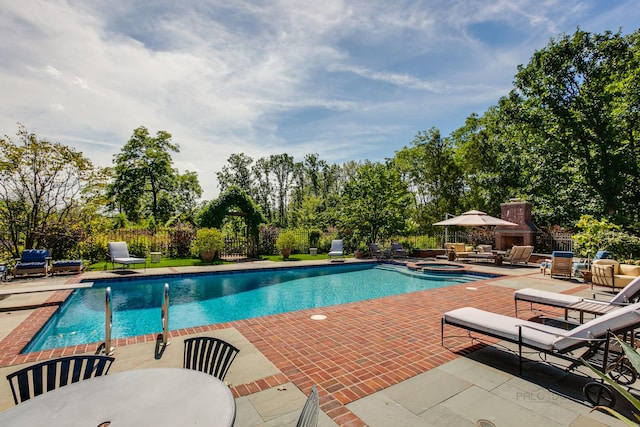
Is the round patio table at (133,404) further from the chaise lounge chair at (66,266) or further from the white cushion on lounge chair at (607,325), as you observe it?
the chaise lounge chair at (66,266)

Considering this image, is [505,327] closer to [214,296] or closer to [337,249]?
[214,296]

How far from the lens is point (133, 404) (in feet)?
5.77

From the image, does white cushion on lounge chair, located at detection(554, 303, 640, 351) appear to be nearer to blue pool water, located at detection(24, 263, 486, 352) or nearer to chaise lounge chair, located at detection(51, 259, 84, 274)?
blue pool water, located at detection(24, 263, 486, 352)

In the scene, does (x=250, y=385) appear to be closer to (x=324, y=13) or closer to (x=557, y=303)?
(x=557, y=303)

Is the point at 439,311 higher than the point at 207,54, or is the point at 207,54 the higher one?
the point at 207,54

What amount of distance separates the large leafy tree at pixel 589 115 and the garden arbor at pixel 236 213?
17.0m

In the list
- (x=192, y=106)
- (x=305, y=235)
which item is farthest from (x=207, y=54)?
(x=305, y=235)

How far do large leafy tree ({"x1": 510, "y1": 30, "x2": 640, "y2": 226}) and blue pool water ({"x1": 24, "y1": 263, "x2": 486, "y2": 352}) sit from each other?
1102cm

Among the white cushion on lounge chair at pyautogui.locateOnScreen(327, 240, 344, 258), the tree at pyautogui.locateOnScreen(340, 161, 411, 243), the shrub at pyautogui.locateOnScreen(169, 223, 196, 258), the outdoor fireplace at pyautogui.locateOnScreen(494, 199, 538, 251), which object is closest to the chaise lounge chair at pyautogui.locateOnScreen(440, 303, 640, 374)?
the white cushion on lounge chair at pyautogui.locateOnScreen(327, 240, 344, 258)

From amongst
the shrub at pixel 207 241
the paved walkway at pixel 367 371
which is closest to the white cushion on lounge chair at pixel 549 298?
the paved walkway at pixel 367 371

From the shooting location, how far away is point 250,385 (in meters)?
3.15

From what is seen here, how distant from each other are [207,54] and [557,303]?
29.9 feet

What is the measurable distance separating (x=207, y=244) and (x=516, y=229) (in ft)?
49.4

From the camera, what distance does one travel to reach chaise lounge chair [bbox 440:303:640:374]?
3.03m
